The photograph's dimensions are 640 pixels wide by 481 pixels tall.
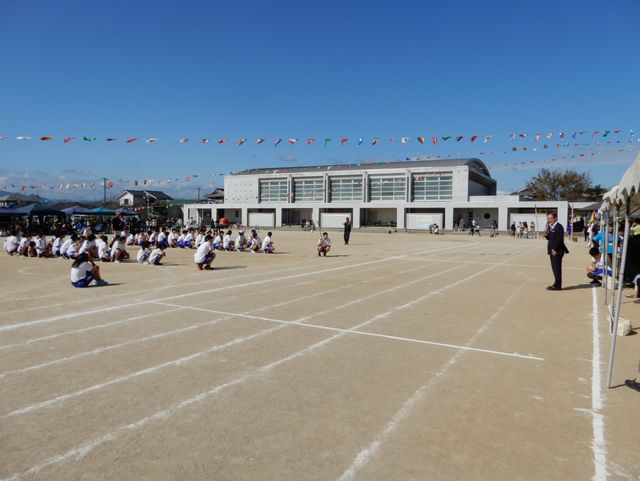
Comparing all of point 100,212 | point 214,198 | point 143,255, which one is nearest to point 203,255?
point 143,255

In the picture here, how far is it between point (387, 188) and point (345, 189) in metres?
6.00

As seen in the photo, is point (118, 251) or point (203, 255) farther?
point (118, 251)

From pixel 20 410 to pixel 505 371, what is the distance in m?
4.51

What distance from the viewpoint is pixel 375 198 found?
59.4 m

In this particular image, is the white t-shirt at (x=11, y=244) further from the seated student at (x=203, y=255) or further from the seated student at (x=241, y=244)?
the seated student at (x=203, y=255)

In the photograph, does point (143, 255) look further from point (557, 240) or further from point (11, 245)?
point (557, 240)

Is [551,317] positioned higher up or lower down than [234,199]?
lower down

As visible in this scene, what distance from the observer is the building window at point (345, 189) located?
6044cm

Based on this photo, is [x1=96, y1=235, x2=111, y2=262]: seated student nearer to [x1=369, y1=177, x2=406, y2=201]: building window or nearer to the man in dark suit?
the man in dark suit

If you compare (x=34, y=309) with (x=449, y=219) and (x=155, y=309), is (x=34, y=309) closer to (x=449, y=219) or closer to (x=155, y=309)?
(x=155, y=309)

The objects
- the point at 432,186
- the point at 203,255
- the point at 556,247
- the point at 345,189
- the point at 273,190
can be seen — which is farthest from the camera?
the point at 273,190

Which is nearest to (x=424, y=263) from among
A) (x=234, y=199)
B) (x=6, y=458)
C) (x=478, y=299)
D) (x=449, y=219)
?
(x=478, y=299)

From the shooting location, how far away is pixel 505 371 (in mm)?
4730

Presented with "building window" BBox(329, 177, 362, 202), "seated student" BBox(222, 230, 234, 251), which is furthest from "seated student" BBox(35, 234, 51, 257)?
"building window" BBox(329, 177, 362, 202)
